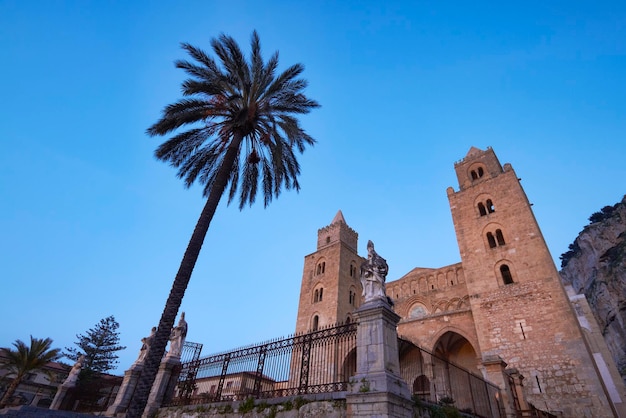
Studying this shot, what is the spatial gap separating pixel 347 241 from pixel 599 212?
2057 inches

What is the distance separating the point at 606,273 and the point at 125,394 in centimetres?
5312

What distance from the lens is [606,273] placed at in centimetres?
4294

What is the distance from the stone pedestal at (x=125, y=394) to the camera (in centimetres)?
1206

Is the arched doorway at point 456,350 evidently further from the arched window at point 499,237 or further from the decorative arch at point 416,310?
the arched window at point 499,237

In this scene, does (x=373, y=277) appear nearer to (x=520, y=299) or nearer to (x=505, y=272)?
(x=520, y=299)

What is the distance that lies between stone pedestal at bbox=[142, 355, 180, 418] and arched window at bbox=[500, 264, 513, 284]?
18478mm

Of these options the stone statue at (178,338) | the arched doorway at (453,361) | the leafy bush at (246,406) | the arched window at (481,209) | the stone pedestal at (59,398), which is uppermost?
the arched window at (481,209)

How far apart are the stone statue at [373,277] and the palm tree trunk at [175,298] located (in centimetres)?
505

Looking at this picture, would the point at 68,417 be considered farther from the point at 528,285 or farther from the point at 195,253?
the point at 528,285

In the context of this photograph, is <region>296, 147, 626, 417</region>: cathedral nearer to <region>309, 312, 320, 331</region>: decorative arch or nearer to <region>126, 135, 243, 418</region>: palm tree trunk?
<region>309, 312, 320, 331</region>: decorative arch

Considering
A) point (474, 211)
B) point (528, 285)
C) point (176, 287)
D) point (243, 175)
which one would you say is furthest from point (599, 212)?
Answer: point (176, 287)

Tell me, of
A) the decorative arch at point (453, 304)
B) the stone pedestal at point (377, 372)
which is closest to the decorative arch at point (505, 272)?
the decorative arch at point (453, 304)

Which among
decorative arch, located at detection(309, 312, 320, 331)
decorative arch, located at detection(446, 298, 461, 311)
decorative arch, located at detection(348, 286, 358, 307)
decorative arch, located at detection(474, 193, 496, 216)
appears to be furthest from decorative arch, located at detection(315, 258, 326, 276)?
decorative arch, located at detection(474, 193, 496, 216)

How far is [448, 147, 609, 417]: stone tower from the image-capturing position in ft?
52.3
